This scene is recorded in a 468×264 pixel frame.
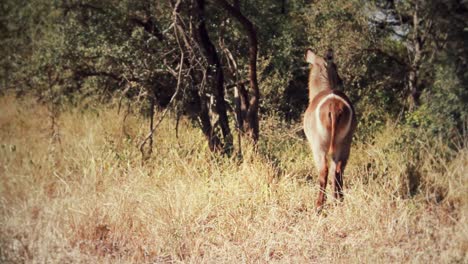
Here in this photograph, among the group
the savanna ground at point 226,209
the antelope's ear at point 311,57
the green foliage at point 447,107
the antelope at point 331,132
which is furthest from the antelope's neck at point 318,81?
the green foliage at point 447,107

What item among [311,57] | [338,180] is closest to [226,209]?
[338,180]

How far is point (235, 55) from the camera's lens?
7.75m

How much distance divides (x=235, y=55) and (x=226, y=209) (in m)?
3.77

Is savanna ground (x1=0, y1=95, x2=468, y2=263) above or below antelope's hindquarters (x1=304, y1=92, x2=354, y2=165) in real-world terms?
below

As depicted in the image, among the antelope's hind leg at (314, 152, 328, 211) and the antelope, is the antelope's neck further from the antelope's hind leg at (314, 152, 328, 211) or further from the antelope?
the antelope's hind leg at (314, 152, 328, 211)

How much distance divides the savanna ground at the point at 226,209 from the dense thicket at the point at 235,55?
83 centimetres

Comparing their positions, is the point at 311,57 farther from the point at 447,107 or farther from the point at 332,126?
the point at 447,107

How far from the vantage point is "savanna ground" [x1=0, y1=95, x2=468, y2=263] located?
3779 millimetres

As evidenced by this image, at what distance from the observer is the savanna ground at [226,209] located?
378 cm

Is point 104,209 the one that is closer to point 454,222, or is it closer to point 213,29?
point 454,222

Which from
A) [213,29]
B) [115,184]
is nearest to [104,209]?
[115,184]

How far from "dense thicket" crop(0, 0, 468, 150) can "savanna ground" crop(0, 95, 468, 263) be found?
0.83 metres

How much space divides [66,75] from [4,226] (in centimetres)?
396

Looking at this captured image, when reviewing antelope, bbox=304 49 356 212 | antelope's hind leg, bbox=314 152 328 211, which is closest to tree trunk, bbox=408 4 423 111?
antelope, bbox=304 49 356 212
